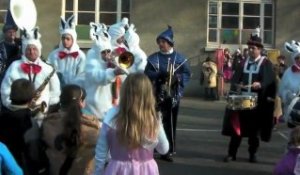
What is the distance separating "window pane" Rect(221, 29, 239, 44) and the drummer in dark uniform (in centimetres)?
1258

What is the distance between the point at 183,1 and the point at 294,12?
344 centimetres

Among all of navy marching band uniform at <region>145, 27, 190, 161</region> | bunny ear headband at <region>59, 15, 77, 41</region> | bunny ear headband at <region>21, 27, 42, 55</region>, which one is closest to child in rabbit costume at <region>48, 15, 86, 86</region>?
bunny ear headband at <region>59, 15, 77, 41</region>

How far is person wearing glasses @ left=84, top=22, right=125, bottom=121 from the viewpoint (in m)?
8.19

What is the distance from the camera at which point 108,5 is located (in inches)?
896

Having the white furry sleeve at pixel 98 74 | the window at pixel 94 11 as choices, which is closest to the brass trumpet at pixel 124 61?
the white furry sleeve at pixel 98 74

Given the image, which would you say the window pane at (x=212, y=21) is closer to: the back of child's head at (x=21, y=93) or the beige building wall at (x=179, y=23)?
the beige building wall at (x=179, y=23)

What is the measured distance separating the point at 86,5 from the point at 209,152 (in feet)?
40.9

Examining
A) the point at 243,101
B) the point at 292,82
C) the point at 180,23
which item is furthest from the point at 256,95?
the point at 180,23

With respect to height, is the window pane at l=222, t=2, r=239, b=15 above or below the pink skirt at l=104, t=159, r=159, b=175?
above

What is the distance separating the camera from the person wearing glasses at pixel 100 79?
26.9 ft

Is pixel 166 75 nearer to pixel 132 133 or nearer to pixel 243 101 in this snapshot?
pixel 243 101

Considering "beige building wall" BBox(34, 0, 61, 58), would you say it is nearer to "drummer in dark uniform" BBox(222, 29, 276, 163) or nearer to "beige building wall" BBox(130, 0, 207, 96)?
"beige building wall" BBox(130, 0, 207, 96)

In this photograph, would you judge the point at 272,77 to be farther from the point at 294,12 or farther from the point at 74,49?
the point at 294,12

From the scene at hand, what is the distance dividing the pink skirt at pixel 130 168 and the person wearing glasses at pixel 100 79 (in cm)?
293
